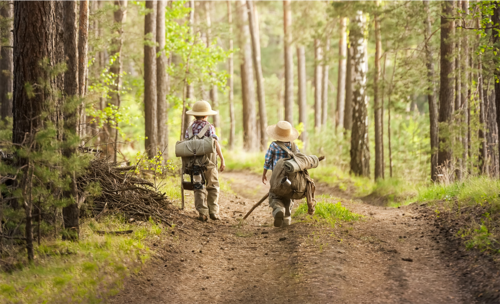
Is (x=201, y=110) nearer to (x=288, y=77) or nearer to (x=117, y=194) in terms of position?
(x=117, y=194)

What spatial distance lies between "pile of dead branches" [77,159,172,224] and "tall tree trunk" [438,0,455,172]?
317 inches

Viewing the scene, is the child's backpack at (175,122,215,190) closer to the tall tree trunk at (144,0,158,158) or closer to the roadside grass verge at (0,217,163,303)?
the roadside grass verge at (0,217,163,303)

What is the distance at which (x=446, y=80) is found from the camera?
12250 millimetres

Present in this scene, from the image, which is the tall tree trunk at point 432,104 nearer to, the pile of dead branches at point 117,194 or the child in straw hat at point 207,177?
the child in straw hat at point 207,177

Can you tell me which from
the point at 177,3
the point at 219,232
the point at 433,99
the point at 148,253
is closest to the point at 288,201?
the point at 219,232

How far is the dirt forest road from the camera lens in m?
5.43

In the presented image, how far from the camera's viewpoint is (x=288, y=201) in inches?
326

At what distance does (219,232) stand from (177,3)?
9.63 metres

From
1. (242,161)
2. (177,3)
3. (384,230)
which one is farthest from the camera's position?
(242,161)

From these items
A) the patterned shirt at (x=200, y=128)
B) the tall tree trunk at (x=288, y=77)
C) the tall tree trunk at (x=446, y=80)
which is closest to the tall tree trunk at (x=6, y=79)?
the patterned shirt at (x=200, y=128)

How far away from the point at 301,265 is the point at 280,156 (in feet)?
8.62

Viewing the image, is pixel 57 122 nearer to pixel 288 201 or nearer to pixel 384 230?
pixel 288 201

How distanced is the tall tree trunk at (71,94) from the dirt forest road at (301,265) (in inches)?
49.3

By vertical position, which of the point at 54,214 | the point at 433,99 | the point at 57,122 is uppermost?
the point at 433,99
